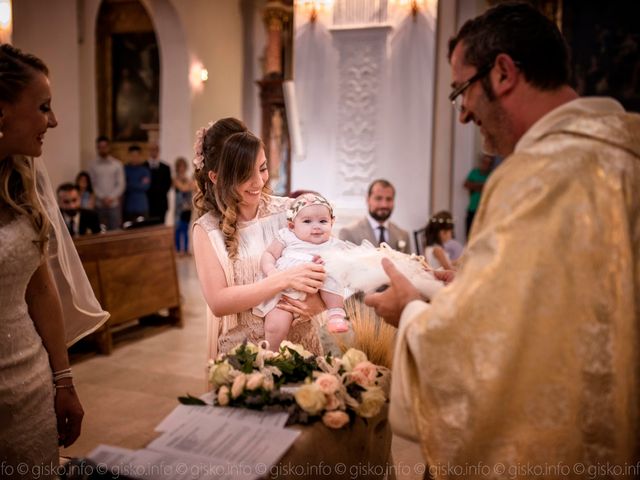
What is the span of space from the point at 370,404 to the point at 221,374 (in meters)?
0.40

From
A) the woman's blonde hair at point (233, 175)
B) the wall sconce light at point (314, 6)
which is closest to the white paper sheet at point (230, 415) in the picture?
the woman's blonde hair at point (233, 175)

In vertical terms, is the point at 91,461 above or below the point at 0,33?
below

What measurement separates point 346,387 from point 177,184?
9.52 m

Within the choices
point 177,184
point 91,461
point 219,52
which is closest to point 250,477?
point 91,461

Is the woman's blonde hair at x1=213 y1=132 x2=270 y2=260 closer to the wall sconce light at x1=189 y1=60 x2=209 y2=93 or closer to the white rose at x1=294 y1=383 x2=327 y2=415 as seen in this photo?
the white rose at x1=294 y1=383 x2=327 y2=415

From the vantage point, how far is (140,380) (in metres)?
4.68

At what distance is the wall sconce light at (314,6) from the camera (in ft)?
13.1

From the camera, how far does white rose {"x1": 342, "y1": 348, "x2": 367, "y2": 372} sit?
5.69ft

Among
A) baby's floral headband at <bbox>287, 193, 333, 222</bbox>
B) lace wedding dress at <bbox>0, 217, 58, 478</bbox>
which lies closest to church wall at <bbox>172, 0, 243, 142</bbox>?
baby's floral headband at <bbox>287, 193, 333, 222</bbox>

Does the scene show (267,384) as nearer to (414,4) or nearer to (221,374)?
(221,374)

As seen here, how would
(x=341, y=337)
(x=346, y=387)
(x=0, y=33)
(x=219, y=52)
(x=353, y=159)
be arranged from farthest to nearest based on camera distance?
(x=219, y=52), (x=353, y=159), (x=0, y=33), (x=341, y=337), (x=346, y=387)

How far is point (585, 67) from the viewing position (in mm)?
10234

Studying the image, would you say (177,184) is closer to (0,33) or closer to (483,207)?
(0,33)

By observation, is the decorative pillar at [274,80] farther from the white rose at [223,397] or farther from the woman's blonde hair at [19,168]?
the white rose at [223,397]
